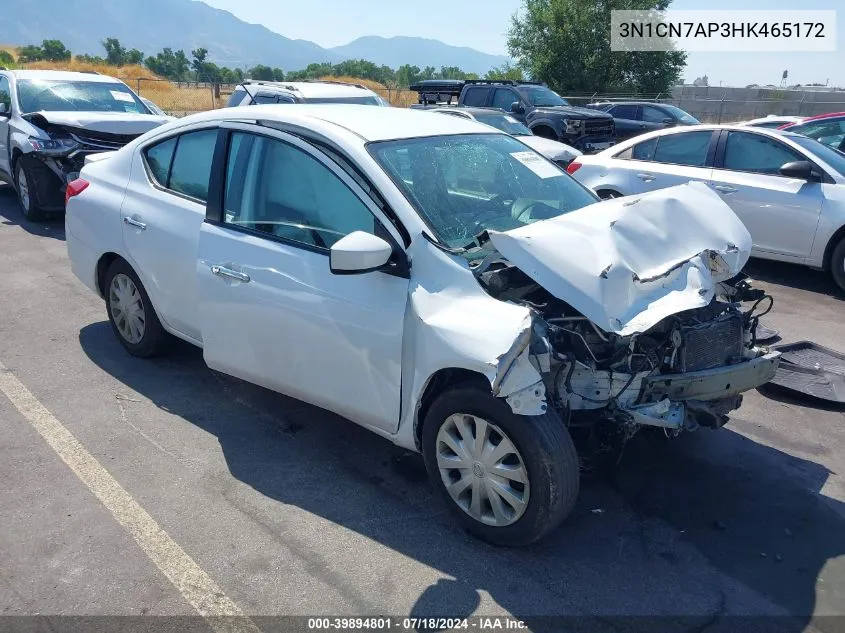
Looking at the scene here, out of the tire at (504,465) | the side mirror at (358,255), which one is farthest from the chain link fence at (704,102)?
the tire at (504,465)

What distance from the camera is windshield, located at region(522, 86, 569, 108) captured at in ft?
54.6

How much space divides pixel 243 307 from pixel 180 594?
5.02 ft

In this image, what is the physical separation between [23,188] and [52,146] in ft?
3.16

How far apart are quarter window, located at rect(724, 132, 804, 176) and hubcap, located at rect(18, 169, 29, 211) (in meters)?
8.94

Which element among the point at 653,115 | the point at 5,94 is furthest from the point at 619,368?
the point at 653,115

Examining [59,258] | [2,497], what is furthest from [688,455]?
[59,258]

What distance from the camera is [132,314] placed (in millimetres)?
5105

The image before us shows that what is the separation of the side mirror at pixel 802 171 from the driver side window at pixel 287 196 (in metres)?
5.59

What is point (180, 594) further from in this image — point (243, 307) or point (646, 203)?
point (646, 203)

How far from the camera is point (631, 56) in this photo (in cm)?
3519

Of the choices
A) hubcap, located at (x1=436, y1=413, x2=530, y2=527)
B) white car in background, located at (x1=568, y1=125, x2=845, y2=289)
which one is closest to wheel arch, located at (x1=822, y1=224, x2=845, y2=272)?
white car in background, located at (x1=568, y1=125, x2=845, y2=289)

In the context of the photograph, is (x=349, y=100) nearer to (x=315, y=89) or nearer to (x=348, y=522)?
(x=315, y=89)

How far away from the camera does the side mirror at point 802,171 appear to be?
7227mm

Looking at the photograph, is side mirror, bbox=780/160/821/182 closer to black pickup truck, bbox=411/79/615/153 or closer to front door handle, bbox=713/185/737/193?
front door handle, bbox=713/185/737/193
